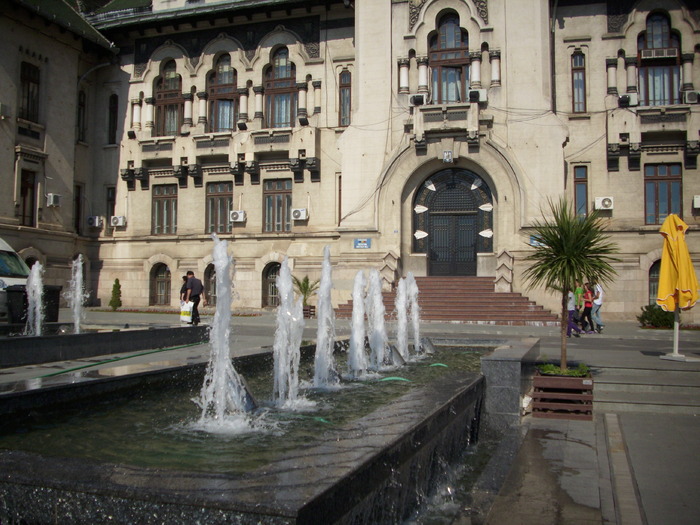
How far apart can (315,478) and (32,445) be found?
3.00 metres

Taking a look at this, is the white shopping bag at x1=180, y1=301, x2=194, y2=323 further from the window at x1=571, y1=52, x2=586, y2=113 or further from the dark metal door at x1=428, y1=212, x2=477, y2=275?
the window at x1=571, y1=52, x2=586, y2=113

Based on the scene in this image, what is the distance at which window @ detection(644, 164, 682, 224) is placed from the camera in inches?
1069

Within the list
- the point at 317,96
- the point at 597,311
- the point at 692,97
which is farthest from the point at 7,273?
the point at 692,97

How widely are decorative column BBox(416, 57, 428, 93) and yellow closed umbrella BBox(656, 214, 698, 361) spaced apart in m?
15.9

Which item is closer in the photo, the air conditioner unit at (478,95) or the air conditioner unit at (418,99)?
the air conditioner unit at (478,95)

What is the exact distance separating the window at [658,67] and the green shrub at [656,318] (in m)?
10.0

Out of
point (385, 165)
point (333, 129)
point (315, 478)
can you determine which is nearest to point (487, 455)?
point (315, 478)

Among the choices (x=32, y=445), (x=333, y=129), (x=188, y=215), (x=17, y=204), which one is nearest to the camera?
(x=32, y=445)

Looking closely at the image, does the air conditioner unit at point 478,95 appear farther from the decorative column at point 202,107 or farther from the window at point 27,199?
the window at point 27,199

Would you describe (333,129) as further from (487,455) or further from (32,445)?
(32,445)

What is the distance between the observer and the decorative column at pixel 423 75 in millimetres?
28047

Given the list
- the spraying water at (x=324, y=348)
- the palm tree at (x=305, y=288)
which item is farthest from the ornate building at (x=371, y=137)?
the spraying water at (x=324, y=348)

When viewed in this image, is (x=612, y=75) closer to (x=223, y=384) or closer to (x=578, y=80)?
(x=578, y=80)

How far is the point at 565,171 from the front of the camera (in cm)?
2762
